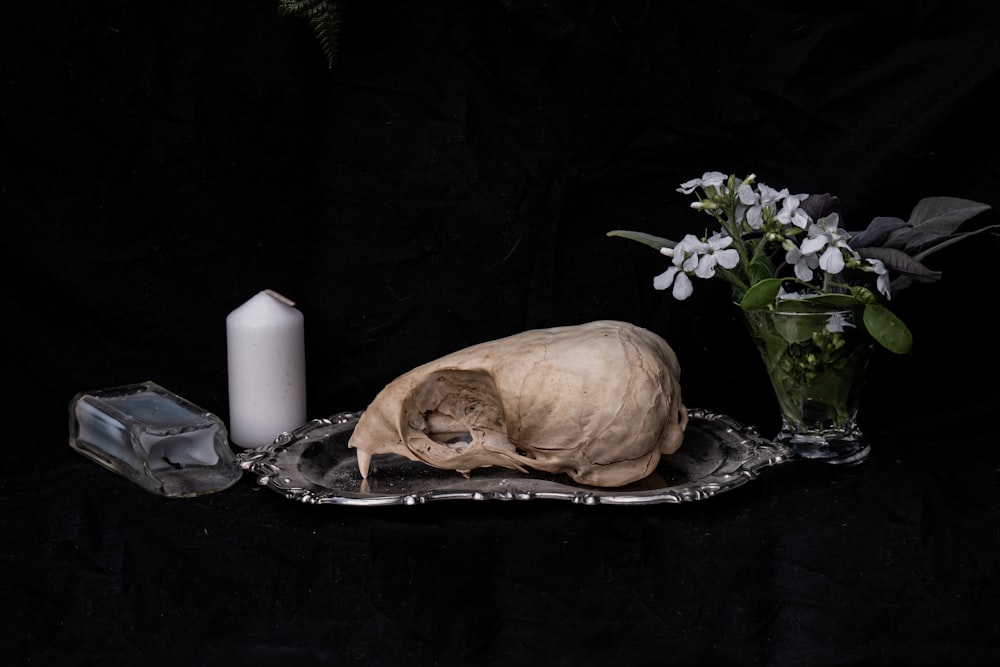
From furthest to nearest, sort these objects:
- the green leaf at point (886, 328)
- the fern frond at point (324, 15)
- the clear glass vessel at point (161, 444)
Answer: the fern frond at point (324, 15), the clear glass vessel at point (161, 444), the green leaf at point (886, 328)

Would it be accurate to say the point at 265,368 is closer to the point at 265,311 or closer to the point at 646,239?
the point at 265,311

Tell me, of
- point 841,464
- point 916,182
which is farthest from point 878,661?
point 916,182

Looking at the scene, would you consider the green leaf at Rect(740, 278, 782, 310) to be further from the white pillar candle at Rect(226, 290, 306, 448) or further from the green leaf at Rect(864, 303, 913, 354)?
the white pillar candle at Rect(226, 290, 306, 448)

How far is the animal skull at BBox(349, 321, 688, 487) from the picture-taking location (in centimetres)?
141

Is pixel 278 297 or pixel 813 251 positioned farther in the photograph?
pixel 278 297

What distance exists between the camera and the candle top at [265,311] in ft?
5.42

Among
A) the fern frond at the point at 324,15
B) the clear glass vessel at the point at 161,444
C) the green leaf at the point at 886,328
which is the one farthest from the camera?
the fern frond at the point at 324,15

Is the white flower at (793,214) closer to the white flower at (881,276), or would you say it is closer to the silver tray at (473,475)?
the white flower at (881,276)

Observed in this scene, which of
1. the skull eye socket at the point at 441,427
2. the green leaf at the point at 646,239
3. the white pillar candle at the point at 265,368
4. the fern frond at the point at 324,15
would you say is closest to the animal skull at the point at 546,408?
the skull eye socket at the point at 441,427

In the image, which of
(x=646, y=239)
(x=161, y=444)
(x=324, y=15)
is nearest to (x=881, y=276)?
(x=646, y=239)

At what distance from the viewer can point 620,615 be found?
1226mm

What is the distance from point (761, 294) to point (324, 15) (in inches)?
28.8

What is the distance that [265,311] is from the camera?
166 cm

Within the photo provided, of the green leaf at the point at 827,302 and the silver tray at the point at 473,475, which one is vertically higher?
the green leaf at the point at 827,302
